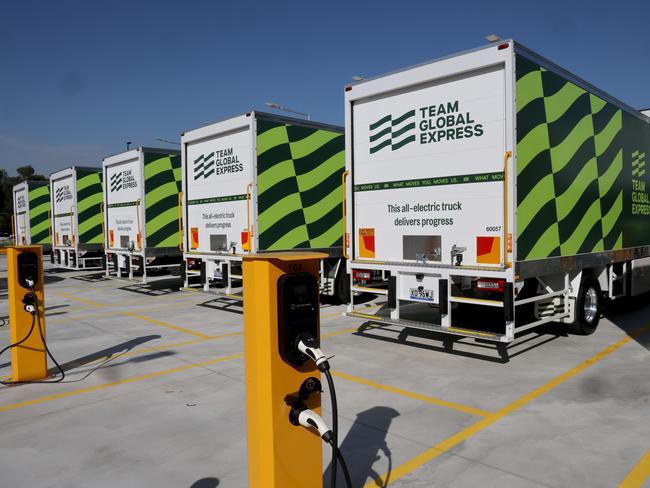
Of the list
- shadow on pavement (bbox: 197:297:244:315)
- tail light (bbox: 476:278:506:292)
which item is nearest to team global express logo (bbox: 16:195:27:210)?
shadow on pavement (bbox: 197:297:244:315)

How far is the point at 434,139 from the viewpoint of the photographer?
6500mm

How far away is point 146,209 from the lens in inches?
499

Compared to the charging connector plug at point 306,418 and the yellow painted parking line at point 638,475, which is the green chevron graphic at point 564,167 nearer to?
the yellow painted parking line at point 638,475

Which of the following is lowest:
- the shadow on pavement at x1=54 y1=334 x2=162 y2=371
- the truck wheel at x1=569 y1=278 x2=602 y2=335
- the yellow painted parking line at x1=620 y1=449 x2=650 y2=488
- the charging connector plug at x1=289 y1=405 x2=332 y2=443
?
the yellow painted parking line at x1=620 y1=449 x2=650 y2=488

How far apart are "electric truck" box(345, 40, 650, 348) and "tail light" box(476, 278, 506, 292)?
12 millimetres

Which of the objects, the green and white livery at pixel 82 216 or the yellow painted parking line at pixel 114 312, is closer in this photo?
the yellow painted parking line at pixel 114 312

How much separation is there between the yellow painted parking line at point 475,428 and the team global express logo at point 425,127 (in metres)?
2.77

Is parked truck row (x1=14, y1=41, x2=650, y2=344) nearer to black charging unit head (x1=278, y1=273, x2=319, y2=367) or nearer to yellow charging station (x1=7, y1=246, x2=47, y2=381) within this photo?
black charging unit head (x1=278, y1=273, x2=319, y2=367)

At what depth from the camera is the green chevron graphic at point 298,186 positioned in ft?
30.7

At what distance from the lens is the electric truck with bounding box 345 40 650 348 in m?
5.90

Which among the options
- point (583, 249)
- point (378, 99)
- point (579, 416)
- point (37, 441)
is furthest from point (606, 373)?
point (37, 441)

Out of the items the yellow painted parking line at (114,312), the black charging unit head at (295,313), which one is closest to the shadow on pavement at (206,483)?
the black charging unit head at (295,313)

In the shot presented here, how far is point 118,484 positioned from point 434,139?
4890 mm

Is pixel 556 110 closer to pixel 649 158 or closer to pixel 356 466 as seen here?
pixel 649 158
